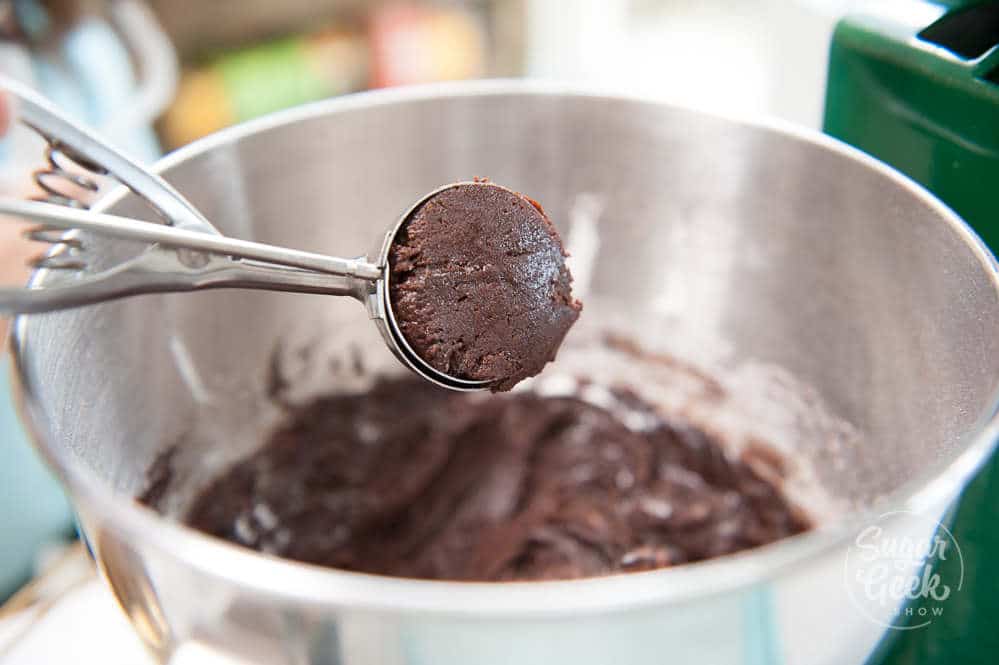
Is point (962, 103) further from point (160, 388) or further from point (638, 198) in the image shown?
point (160, 388)

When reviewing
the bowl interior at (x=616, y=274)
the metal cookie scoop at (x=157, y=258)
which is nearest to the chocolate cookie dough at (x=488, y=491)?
the bowl interior at (x=616, y=274)

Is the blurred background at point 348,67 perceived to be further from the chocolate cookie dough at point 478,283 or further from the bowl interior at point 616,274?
the chocolate cookie dough at point 478,283

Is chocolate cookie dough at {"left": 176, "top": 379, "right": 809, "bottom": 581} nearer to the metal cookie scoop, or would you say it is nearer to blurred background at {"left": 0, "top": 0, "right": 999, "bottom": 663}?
blurred background at {"left": 0, "top": 0, "right": 999, "bottom": 663}

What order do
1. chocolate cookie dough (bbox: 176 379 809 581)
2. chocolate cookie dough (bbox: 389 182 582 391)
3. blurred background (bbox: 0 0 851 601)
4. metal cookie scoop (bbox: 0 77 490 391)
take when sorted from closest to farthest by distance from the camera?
metal cookie scoop (bbox: 0 77 490 391)
chocolate cookie dough (bbox: 389 182 582 391)
chocolate cookie dough (bbox: 176 379 809 581)
blurred background (bbox: 0 0 851 601)

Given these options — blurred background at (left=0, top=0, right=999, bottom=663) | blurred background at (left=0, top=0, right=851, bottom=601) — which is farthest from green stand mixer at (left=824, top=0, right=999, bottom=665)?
blurred background at (left=0, top=0, right=851, bottom=601)

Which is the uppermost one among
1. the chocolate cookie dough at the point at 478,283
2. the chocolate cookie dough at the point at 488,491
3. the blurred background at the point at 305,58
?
the chocolate cookie dough at the point at 478,283

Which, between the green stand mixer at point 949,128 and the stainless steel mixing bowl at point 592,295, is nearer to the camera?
the stainless steel mixing bowl at point 592,295
